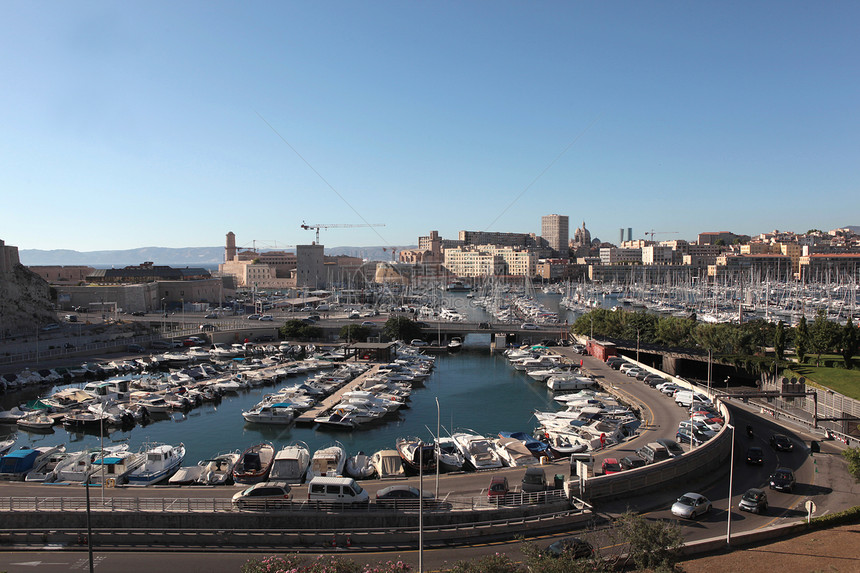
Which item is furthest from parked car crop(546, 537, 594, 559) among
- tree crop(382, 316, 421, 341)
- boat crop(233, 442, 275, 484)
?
tree crop(382, 316, 421, 341)

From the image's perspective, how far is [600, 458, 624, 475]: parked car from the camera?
38.0ft

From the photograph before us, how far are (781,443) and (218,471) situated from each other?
13273 mm

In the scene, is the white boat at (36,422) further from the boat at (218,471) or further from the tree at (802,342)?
the tree at (802,342)

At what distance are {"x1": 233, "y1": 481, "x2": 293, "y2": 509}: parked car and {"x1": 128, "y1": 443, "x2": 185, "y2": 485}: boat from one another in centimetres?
418

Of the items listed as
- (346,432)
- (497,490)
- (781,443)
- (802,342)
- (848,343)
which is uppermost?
(848,343)

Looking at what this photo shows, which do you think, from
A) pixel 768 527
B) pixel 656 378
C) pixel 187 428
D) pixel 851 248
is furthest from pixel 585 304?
pixel 851 248

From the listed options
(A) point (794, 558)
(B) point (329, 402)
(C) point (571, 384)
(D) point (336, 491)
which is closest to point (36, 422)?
(B) point (329, 402)

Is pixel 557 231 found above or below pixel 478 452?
above

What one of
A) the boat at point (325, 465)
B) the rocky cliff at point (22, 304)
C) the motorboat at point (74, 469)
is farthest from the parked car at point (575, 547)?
the rocky cliff at point (22, 304)

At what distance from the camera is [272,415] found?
18984 mm

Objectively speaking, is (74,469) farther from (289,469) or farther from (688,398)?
(688,398)

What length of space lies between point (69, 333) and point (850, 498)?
36.3 meters

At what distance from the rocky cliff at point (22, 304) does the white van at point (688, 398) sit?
112 ft

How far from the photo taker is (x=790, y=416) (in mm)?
17078
